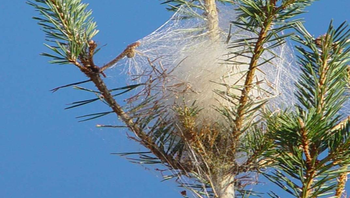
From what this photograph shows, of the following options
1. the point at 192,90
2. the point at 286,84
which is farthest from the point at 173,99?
the point at 286,84

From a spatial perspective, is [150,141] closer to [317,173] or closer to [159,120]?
[159,120]

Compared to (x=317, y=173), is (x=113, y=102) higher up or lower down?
higher up

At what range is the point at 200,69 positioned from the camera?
0.55 meters

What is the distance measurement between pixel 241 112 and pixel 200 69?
0.08 metres

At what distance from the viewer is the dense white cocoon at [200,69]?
0.54 metres

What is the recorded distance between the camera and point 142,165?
567 millimetres

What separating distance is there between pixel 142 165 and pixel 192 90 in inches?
4.0

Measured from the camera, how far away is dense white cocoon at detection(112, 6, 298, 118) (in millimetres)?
541

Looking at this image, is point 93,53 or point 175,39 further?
point 175,39

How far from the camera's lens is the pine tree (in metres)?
0.44

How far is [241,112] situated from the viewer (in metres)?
0.49

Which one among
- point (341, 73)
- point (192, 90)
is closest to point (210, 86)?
point (192, 90)

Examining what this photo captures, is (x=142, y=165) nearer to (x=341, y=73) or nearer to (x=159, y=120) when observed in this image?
(x=159, y=120)

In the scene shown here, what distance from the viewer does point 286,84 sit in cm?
59
